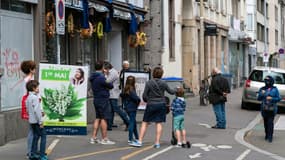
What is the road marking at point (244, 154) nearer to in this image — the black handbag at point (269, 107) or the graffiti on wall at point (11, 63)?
the black handbag at point (269, 107)

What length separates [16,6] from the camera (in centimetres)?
1384

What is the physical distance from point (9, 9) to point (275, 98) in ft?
21.3

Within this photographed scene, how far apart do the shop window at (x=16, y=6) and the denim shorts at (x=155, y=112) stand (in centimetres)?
388

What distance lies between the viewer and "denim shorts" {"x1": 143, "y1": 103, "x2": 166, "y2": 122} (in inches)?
489

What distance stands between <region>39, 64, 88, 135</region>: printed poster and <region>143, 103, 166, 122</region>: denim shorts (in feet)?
4.99

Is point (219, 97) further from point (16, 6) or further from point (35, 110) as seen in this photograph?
point (35, 110)

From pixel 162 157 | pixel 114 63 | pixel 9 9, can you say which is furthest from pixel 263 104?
pixel 114 63

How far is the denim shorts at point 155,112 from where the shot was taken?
12422 mm

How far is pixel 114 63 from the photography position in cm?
2178

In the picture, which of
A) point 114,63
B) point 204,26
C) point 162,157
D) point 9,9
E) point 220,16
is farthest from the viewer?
point 220,16

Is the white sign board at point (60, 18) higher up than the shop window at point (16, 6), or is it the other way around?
the shop window at point (16, 6)

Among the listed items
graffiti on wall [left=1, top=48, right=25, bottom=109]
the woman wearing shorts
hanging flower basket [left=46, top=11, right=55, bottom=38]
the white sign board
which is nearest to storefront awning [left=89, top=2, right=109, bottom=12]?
hanging flower basket [left=46, top=11, right=55, bottom=38]

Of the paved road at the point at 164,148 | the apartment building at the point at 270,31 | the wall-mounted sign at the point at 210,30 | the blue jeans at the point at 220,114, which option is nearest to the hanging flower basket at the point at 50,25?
the paved road at the point at 164,148

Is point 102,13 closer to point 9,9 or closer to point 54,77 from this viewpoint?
point 9,9
